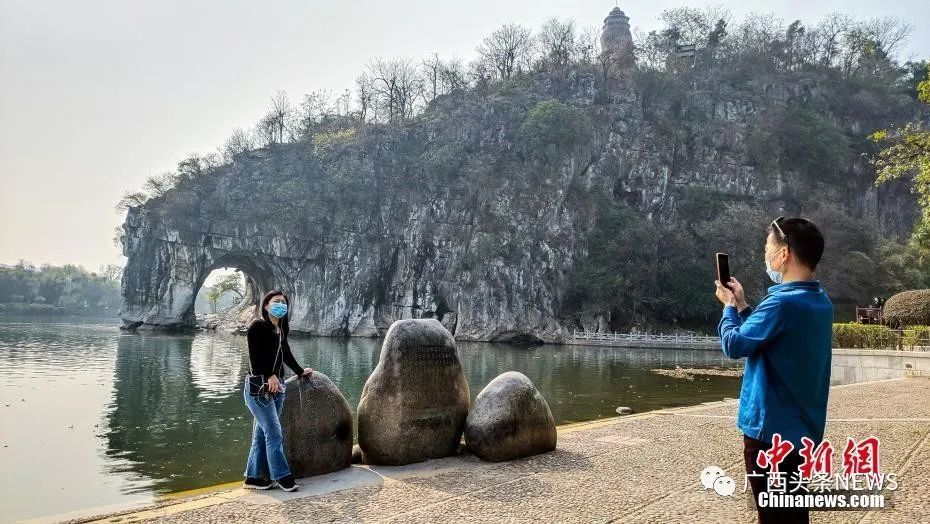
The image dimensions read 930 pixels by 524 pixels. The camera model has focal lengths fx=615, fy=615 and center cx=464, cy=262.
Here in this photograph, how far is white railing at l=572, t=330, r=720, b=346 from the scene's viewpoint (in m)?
45.2

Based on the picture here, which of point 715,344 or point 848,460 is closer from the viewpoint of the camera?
point 848,460

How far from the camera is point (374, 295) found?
61719mm

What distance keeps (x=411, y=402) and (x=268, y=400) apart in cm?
182

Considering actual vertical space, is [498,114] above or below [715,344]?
above

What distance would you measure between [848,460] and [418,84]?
74.6 m

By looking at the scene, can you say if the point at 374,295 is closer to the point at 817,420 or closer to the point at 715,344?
the point at 715,344

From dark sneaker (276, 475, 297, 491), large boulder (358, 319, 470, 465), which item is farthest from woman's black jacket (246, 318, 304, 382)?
large boulder (358, 319, 470, 465)

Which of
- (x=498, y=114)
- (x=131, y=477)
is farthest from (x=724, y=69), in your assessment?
(x=131, y=477)

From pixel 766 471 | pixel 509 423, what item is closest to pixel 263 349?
pixel 509 423

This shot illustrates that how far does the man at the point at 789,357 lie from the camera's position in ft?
9.14

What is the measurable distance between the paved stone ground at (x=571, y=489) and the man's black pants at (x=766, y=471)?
6.13ft

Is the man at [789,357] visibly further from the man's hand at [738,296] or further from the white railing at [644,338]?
the white railing at [644,338]

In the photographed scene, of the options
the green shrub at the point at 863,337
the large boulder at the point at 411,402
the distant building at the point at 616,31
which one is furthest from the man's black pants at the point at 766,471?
the distant building at the point at 616,31

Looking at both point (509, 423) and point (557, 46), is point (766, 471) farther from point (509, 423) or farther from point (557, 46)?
point (557, 46)
